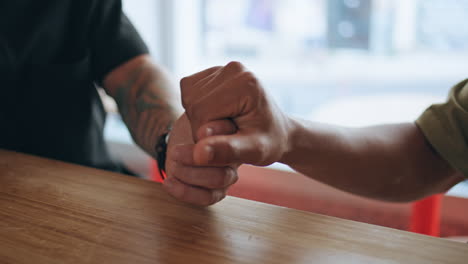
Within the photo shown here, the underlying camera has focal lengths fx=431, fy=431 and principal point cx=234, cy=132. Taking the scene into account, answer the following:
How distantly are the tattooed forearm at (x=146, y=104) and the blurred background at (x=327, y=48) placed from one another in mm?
714

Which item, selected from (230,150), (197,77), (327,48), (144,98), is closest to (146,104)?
(144,98)

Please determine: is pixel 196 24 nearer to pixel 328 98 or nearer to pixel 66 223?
pixel 328 98

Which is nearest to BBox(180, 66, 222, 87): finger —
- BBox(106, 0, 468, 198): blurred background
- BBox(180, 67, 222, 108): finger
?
BBox(180, 67, 222, 108): finger

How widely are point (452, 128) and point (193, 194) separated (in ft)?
1.57

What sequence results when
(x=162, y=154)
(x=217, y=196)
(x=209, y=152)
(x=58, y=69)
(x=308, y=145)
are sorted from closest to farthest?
(x=209, y=152), (x=217, y=196), (x=308, y=145), (x=162, y=154), (x=58, y=69)

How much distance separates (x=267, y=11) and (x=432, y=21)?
0.76 meters

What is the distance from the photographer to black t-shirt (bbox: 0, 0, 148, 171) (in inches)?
37.9

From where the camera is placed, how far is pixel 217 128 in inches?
18.9

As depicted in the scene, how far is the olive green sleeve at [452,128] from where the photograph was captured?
715 millimetres

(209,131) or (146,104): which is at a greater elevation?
(209,131)

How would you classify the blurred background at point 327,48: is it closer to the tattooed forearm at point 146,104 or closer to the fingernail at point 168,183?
the tattooed forearm at point 146,104

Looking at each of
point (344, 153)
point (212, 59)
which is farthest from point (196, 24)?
point (344, 153)

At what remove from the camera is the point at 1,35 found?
3.10ft

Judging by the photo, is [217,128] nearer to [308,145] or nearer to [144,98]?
[308,145]
